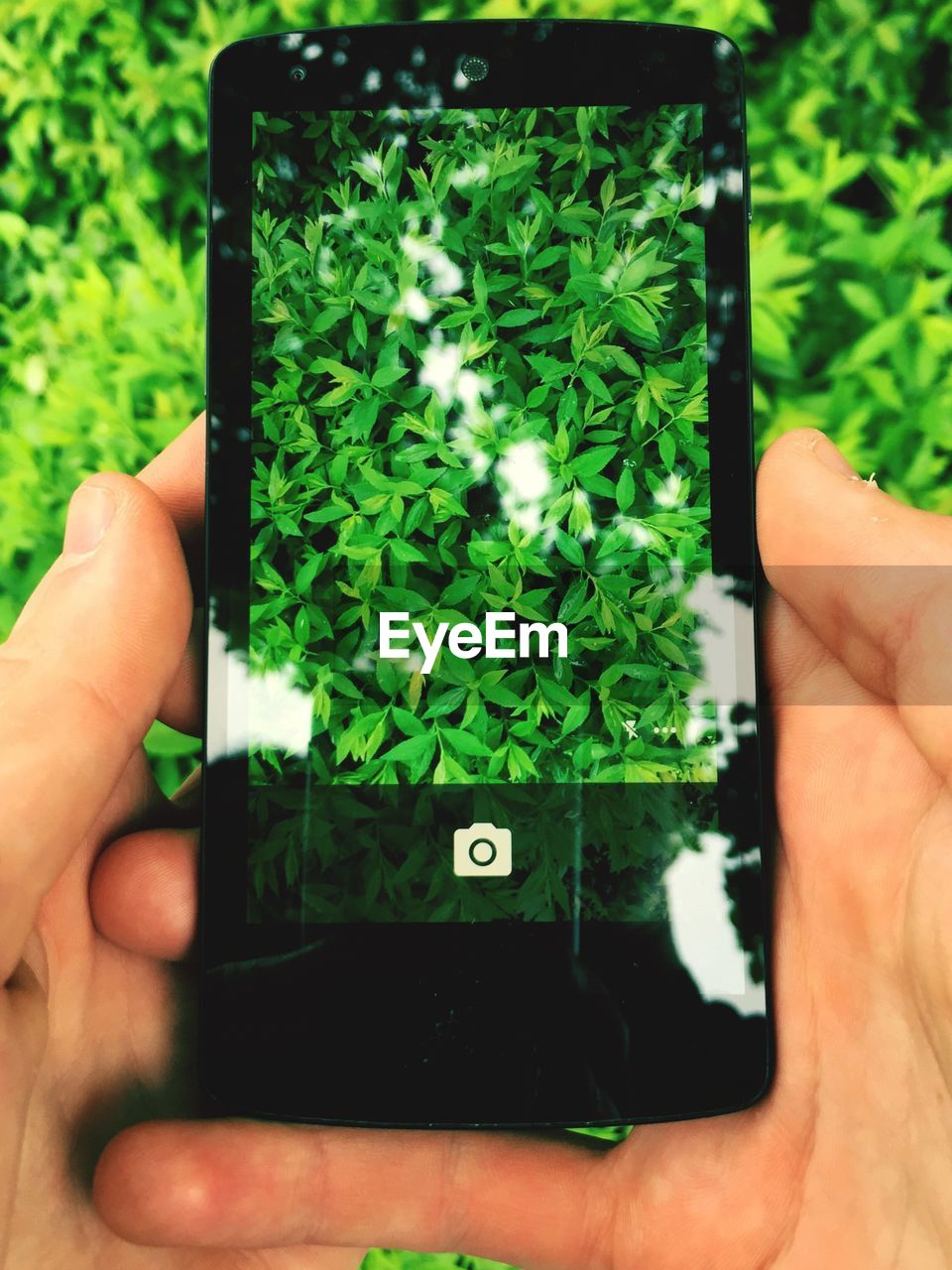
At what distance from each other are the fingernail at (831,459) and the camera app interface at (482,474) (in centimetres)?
12

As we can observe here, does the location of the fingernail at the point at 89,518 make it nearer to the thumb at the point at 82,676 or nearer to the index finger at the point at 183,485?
the thumb at the point at 82,676

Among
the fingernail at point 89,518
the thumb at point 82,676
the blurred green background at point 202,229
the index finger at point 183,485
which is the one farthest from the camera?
the blurred green background at point 202,229

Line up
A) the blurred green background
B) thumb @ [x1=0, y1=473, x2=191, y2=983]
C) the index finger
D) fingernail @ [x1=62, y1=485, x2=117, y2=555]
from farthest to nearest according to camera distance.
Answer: the blurred green background
the index finger
fingernail @ [x1=62, y1=485, x2=117, y2=555]
thumb @ [x1=0, y1=473, x2=191, y2=983]

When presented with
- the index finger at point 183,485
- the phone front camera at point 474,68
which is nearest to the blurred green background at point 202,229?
the index finger at point 183,485

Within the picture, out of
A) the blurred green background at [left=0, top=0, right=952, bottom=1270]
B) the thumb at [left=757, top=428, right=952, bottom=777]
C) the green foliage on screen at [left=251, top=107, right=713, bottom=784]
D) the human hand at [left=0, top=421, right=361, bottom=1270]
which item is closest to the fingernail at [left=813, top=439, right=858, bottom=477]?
the thumb at [left=757, top=428, right=952, bottom=777]

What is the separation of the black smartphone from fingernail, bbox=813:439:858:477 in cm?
7

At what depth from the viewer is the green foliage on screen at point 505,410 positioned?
112cm

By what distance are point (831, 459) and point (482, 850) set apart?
532 millimetres

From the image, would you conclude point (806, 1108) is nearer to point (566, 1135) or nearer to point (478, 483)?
point (566, 1135)

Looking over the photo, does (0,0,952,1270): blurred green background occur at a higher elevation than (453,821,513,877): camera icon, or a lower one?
higher

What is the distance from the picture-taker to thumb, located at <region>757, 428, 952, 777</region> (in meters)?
1.00

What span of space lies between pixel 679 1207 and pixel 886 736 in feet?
1.68

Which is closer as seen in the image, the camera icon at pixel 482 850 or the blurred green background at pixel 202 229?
the camera icon at pixel 482 850

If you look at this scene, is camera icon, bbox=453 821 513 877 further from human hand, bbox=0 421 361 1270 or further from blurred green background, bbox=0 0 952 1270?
blurred green background, bbox=0 0 952 1270
